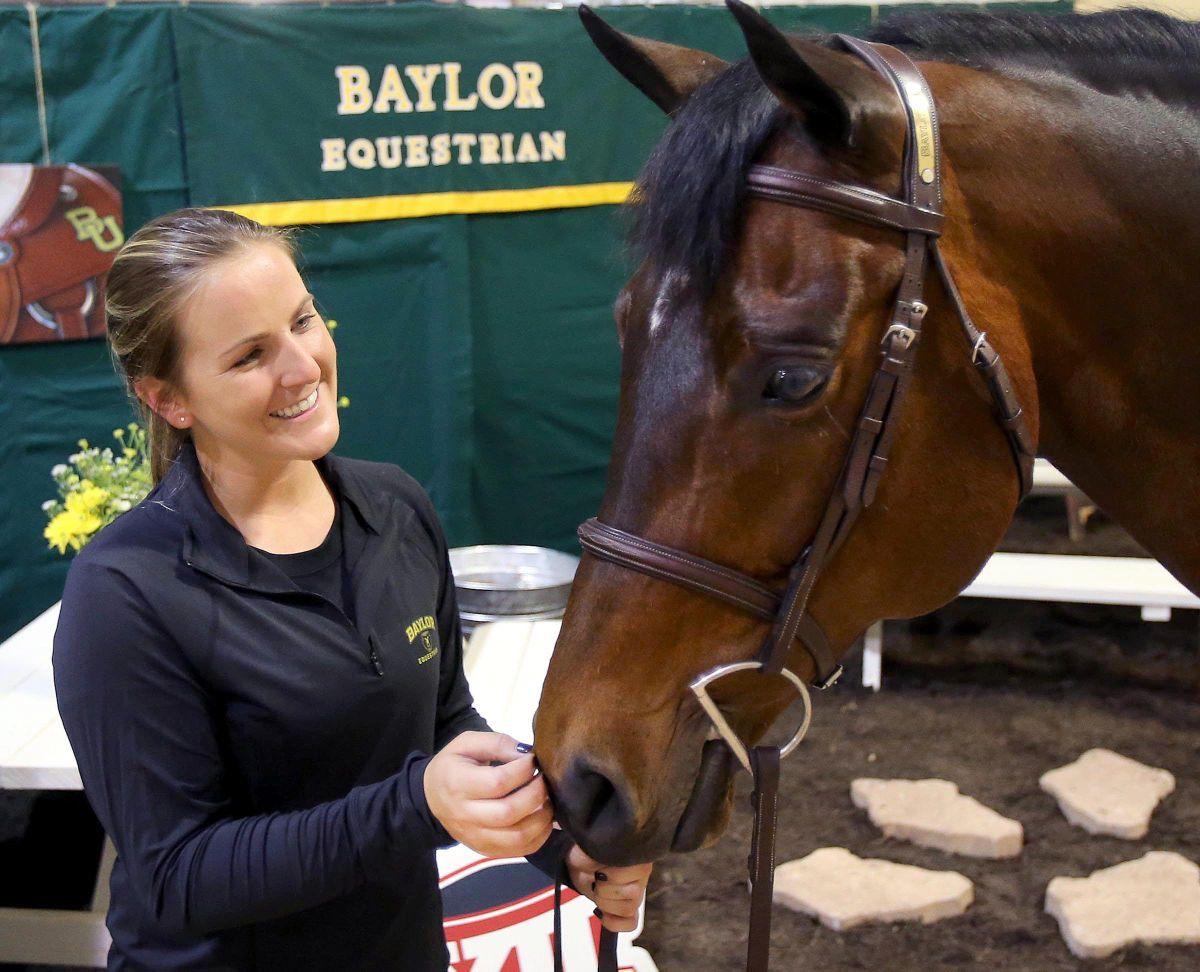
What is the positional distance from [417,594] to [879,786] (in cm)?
229

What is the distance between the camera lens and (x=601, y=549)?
105cm

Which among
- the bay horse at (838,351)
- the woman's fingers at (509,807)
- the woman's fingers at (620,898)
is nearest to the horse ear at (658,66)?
the bay horse at (838,351)

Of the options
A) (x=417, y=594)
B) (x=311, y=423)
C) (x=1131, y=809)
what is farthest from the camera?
(x=1131, y=809)

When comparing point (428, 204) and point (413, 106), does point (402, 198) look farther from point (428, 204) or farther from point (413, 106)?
point (413, 106)

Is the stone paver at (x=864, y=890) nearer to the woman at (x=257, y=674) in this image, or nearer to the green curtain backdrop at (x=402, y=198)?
the woman at (x=257, y=674)

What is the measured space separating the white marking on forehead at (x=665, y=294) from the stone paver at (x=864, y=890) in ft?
6.88

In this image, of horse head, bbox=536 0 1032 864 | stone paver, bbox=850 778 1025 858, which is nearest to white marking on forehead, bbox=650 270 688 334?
horse head, bbox=536 0 1032 864

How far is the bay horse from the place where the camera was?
1.01 metres

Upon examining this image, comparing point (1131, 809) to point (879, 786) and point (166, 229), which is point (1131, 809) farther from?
point (166, 229)

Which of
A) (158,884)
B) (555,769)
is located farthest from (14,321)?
(555,769)

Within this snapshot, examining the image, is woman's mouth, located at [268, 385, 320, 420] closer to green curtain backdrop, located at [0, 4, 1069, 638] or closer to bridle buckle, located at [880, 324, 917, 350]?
bridle buckle, located at [880, 324, 917, 350]

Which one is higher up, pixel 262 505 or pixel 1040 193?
pixel 1040 193

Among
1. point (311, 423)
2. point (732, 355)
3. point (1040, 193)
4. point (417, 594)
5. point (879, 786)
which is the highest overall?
point (1040, 193)

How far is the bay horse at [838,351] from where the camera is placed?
3.30 feet
